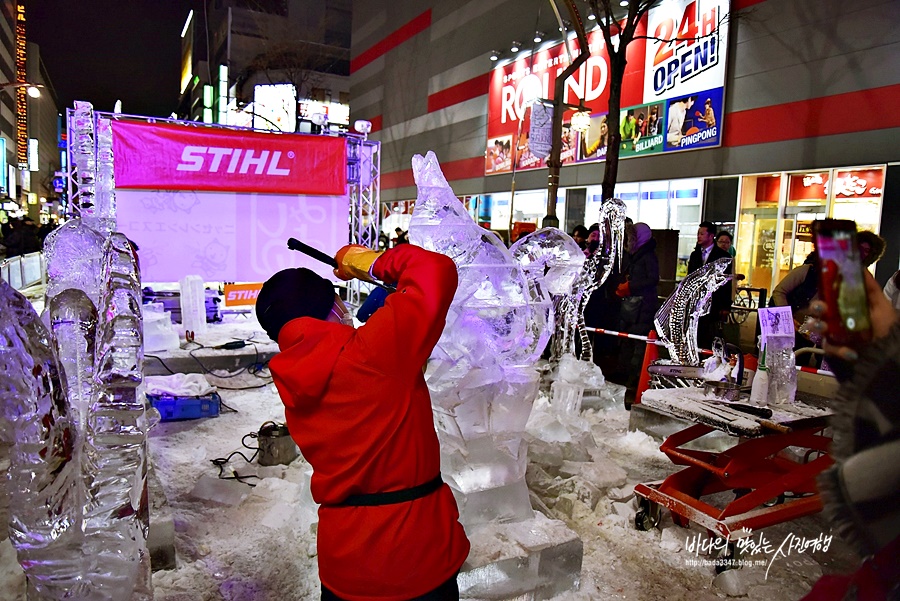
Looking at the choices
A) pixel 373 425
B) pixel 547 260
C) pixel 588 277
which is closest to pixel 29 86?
pixel 588 277

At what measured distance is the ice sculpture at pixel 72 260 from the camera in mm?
4461

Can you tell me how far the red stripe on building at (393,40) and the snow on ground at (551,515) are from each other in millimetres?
21490

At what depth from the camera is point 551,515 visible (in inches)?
154

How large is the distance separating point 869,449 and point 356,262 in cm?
174

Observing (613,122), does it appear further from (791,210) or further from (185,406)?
(185,406)

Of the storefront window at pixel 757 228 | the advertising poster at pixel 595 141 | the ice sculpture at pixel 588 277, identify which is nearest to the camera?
the ice sculpture at pixel 588 277

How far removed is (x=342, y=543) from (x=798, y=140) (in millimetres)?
11381

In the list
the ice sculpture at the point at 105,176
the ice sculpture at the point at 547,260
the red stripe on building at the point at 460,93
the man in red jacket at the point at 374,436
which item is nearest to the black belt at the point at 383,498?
the man in red jacket at the point at 374,436

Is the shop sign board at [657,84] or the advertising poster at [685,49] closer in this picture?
the advertising poster at [685,49]

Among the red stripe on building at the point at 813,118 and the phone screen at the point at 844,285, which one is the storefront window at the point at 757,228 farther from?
the phone screen at the point at 844,285

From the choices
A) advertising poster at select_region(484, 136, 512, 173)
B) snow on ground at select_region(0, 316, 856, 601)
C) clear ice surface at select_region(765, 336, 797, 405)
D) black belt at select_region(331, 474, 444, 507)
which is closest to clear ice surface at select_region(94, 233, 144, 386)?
black belt at select_region(331, 474, 444, 507)

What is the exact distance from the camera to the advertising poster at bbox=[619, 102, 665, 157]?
1318cm

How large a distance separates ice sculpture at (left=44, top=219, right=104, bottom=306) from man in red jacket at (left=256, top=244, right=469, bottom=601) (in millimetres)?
3346

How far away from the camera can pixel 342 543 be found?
6.02ft
